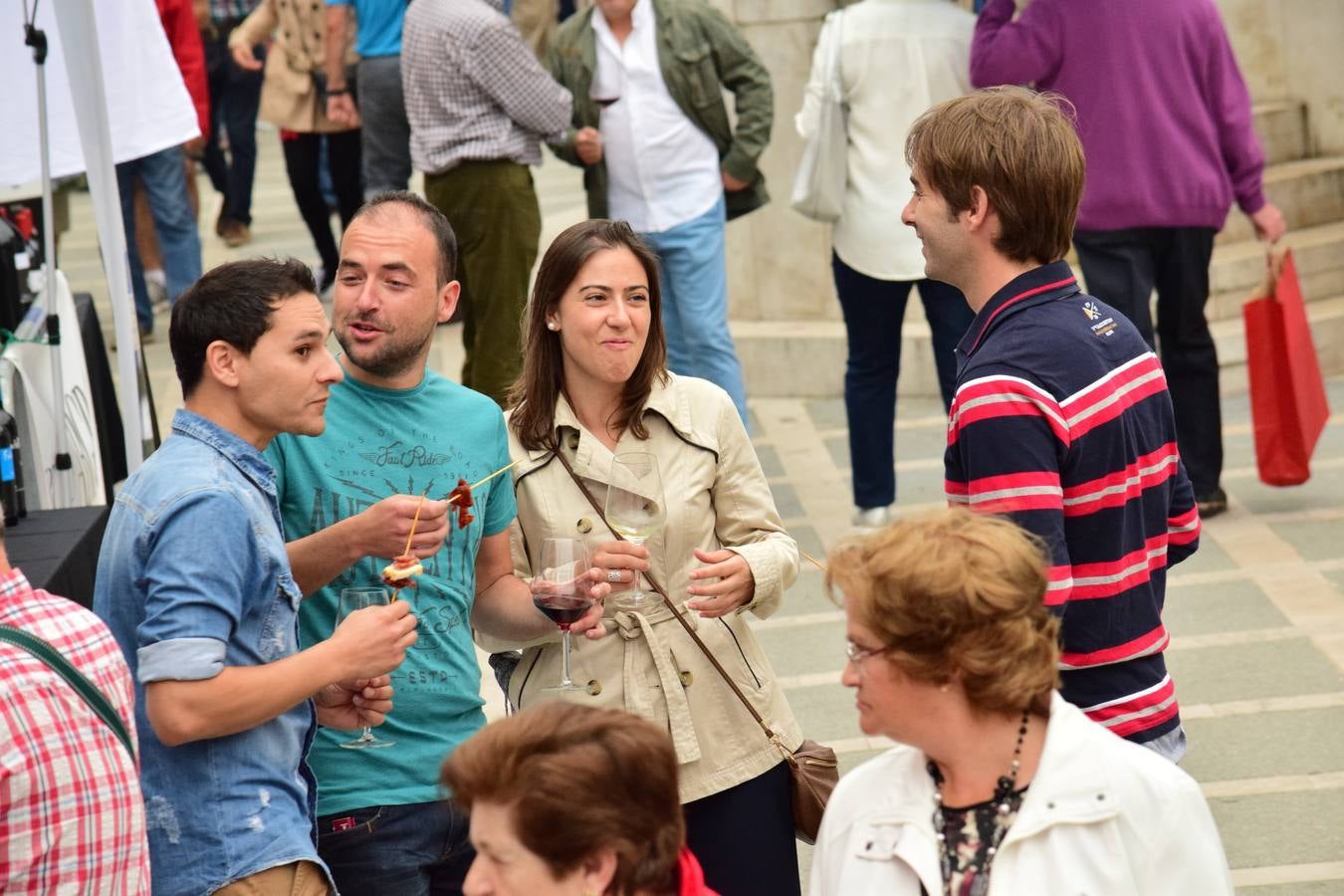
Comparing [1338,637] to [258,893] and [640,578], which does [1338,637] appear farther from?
[258,893]

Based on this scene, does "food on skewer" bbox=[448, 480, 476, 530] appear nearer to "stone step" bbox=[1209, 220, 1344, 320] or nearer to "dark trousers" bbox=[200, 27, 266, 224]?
"stone step" bbox=[1209, 220, 1344, 320]

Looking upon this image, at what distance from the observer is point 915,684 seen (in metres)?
2.54

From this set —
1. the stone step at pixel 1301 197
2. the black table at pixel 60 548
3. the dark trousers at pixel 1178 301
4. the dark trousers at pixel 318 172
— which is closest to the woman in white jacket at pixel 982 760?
the black table at pixel 60 548

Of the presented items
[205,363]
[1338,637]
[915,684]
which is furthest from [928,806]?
[1338,637]

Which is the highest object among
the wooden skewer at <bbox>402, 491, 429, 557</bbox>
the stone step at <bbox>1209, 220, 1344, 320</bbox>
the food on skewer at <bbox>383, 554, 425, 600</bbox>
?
the wooden skewer at <bbox>402, 491, 429, 557</bbox>

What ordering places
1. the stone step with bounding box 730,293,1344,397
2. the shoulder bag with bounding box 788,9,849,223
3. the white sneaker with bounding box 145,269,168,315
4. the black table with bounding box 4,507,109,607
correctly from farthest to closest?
the white sneaker with bounding box 145,269,168,315 → the stone step with bounding box 730,293,1344,397 → the shoulder bag with bounding box 788,9,849,223 → the black table with bounding box 4,507,109,607

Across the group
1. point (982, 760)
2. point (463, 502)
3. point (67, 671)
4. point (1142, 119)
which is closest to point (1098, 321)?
point (982, 760)

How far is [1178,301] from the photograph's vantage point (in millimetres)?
7324

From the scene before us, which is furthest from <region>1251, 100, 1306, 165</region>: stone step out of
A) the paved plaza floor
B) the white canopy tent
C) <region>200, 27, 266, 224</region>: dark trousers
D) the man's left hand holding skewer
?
the man's left hand holding skewer

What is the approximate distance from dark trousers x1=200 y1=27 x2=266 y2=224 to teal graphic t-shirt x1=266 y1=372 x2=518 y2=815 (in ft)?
34.4

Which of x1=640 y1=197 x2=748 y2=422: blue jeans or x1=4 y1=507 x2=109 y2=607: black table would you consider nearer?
x1=4 y1=507 x2=109 y2=607: black table

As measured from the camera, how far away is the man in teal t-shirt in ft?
11.2

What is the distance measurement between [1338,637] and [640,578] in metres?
3.75

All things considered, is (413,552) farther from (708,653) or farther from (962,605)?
(962,605)
